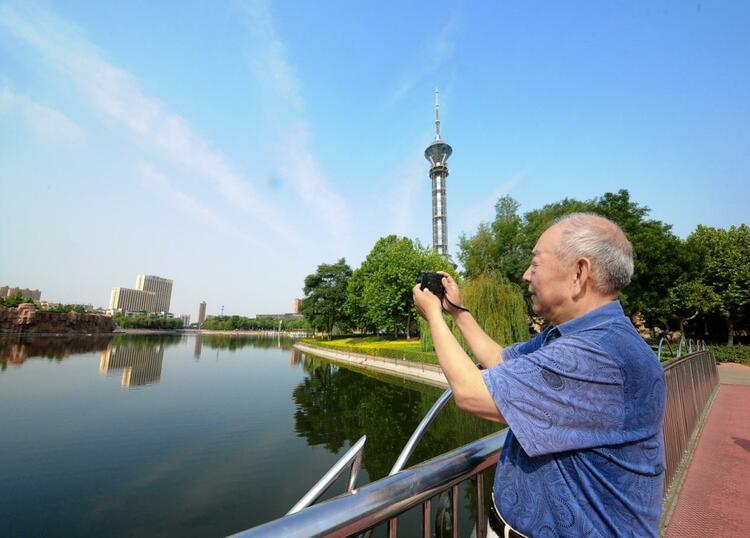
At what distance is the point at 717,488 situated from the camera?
3.68 meters

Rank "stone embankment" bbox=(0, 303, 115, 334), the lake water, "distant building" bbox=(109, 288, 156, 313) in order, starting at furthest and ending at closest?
"distant building" bbox=(109, 288, 156, 313) → "stone embankment" bbox=(0, 303, 115, 334) → the lake water

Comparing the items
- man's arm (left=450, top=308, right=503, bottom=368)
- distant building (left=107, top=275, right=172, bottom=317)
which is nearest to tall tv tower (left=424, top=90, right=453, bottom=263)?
man's arm (left=450, top=308, right=503, bottom=368)

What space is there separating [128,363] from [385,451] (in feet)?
83.6

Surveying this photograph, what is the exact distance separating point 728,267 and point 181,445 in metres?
32.1

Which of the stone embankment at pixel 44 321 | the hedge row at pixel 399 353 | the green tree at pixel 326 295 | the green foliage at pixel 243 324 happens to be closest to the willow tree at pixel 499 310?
the hedge row at pixel 399 353

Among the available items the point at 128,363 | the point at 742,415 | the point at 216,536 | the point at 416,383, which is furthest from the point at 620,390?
the point at 128,363

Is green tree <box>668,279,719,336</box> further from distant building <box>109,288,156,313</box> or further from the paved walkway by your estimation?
distant building <box>109,288,156,313</box>

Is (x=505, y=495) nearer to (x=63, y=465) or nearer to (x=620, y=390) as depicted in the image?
(x=620, y=390)

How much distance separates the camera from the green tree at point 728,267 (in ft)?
74.2

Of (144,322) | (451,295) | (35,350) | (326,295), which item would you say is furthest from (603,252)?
(144,322)

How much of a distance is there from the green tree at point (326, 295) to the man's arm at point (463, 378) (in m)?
45.6

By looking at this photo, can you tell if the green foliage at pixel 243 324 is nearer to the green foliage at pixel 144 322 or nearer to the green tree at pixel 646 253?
the green foliage at pixel 144 322

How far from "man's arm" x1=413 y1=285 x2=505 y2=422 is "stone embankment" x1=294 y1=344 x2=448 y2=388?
11.4 m

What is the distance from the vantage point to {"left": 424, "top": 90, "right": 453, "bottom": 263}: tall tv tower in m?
78.8
